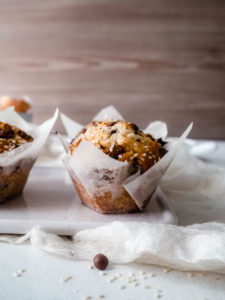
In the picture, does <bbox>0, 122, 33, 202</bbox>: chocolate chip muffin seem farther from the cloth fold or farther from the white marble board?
the cloth fold

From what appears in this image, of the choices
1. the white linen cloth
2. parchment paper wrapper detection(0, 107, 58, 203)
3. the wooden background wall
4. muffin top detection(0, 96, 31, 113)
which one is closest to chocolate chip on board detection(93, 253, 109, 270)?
the white linen cloth

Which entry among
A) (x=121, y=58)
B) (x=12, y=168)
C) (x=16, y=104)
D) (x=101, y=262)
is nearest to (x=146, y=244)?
(x=101, y=262)

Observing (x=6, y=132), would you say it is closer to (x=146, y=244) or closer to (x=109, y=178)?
(x=109, y=178)

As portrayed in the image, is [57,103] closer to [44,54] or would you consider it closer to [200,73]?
[44,54]

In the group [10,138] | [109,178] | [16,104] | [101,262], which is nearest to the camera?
[101,262]

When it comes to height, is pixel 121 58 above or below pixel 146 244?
above

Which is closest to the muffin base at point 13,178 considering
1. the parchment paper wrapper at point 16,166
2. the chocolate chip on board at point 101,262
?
the parchment paper wrapper at point 16,166
